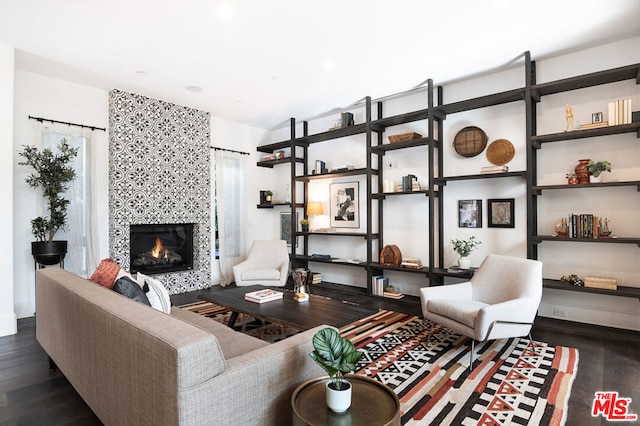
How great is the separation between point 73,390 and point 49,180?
2.66 meters

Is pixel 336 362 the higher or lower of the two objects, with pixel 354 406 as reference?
higher

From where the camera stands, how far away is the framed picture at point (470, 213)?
4430mm

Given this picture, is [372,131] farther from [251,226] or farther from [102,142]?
[102,142]

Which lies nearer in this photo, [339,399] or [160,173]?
[339,399]

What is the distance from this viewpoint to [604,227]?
3.54 m

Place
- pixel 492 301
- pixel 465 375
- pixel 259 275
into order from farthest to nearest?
pixel 259 275, pixel 492 301, pixel 465 375

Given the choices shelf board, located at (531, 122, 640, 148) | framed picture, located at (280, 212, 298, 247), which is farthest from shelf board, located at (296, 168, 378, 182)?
shelf board, located at (531, 122, 640, 148)

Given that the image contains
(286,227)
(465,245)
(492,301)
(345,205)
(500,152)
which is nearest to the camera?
(492,301)

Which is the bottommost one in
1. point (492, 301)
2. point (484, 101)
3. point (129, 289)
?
point (492, 301)

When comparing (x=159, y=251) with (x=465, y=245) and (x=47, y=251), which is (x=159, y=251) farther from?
(x=465, y=245)

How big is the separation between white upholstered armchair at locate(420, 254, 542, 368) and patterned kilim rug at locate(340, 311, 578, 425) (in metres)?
0.21

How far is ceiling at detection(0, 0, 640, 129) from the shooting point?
291 cm

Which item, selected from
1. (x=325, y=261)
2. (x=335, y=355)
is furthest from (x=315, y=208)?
(x=335, y=355)

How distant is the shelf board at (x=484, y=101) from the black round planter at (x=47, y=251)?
497 centimetres
